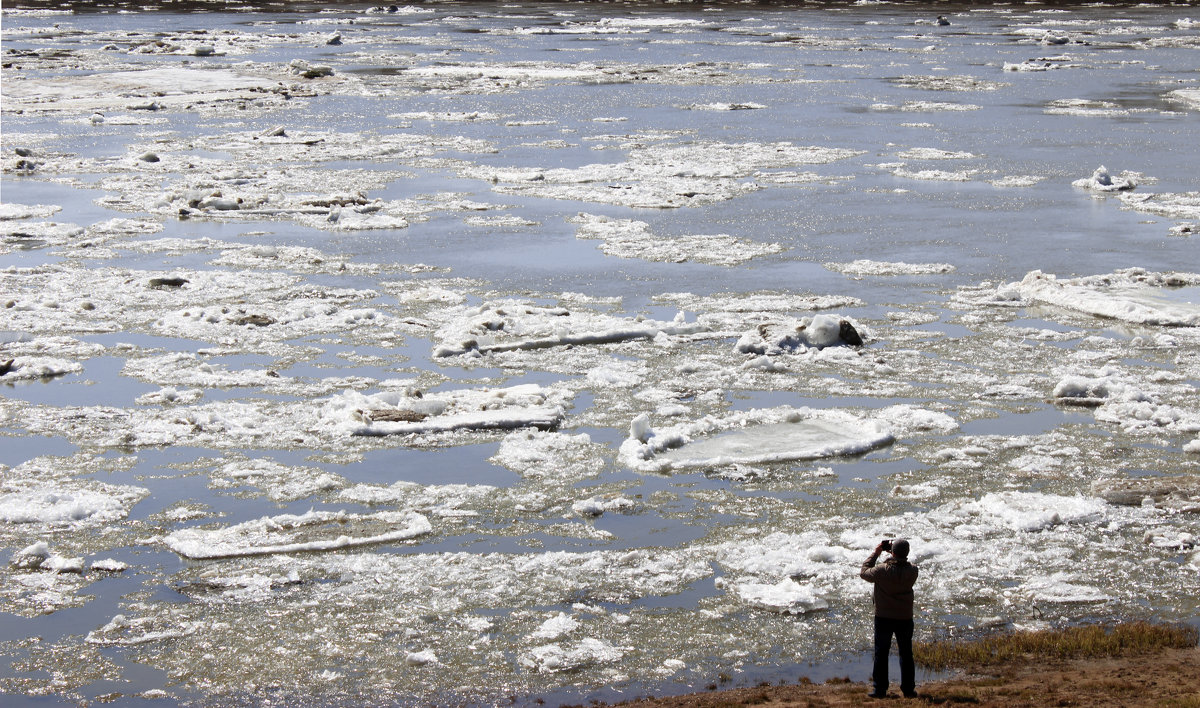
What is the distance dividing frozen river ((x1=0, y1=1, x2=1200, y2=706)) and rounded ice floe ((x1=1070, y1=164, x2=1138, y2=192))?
0.07 meters

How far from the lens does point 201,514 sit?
435 inches

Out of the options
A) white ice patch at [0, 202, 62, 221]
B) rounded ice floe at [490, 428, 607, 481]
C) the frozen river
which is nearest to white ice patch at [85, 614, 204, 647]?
the frozen river

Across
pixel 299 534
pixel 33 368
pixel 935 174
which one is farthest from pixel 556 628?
pixel 935 174

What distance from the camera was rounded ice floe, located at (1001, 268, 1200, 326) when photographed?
16047 mm

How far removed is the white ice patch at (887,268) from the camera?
1844 cm

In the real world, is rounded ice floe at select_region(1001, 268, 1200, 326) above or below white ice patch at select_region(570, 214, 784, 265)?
below

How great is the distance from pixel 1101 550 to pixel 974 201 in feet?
45.2

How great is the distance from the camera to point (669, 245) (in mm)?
20203

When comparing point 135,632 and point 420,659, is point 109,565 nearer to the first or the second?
point 135,632

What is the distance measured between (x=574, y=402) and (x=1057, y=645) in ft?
19.5

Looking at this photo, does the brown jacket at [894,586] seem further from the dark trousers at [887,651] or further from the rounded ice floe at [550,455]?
the rounded ice floe at [550,455]

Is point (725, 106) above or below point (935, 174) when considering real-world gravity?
above

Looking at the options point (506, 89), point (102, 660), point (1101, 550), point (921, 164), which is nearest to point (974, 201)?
point (921, 164)

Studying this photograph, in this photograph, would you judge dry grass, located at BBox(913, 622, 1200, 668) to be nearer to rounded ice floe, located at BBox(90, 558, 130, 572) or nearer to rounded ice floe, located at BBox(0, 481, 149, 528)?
rounded ice floe, located at BBox(90, 558, 130, 572)
